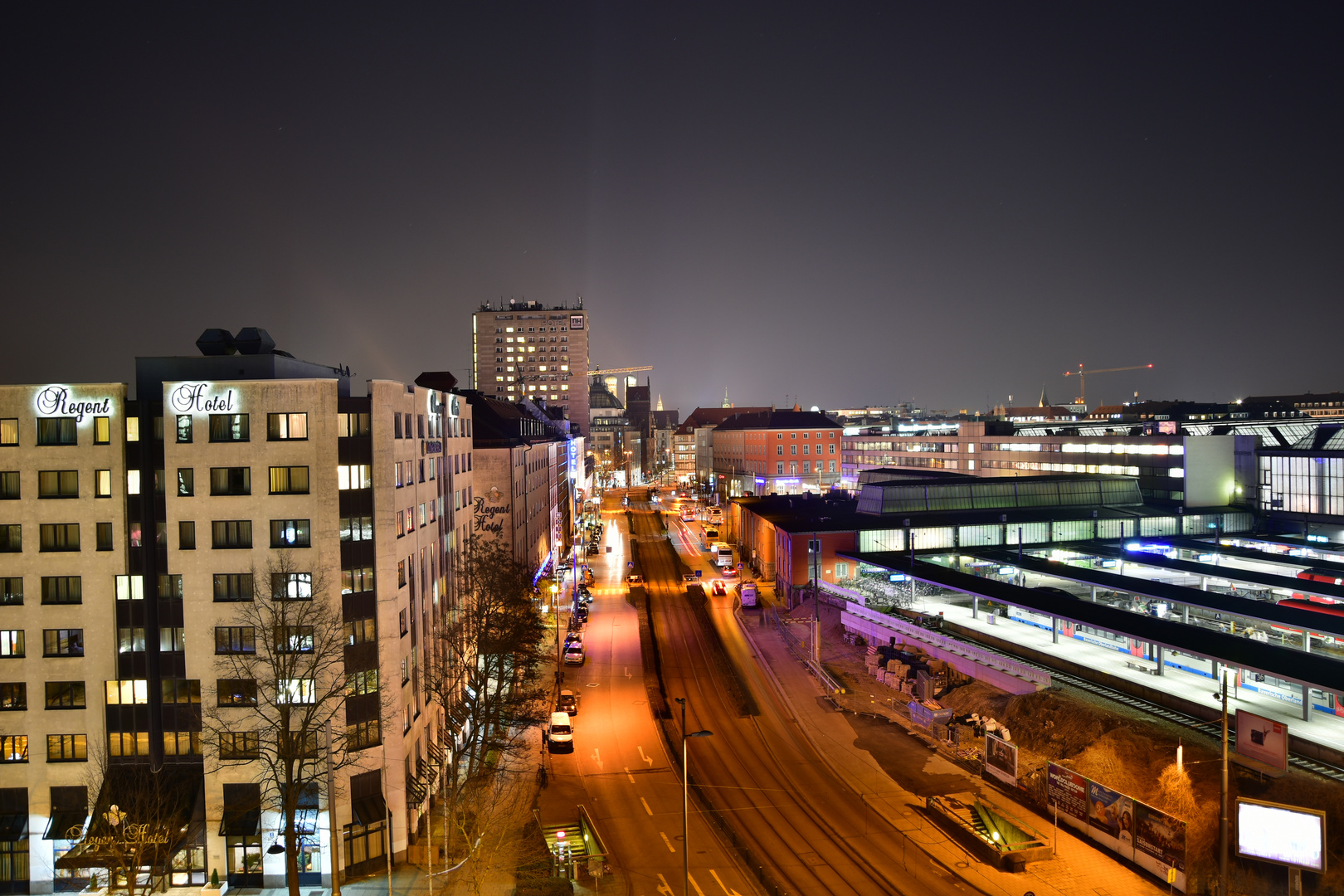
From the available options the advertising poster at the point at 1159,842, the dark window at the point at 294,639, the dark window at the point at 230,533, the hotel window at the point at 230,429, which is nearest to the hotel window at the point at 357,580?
the dark window at the point at 294,639

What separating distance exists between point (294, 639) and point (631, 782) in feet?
51.4

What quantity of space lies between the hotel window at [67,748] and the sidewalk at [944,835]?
1187 inches

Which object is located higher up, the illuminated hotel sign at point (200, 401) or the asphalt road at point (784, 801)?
the illuminated hotel sign at point (200, 401)

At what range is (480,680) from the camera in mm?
35281

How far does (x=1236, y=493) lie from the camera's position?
80.3 metres

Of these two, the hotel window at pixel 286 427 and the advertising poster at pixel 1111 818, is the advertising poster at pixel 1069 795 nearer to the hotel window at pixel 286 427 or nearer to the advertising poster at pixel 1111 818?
the advertising poster at pixel 1111 818

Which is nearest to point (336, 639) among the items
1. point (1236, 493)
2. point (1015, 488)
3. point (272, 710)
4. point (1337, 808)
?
point (272, 710)

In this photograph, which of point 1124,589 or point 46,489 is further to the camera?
point 1124,589

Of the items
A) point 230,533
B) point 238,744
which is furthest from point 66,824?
point 230,533

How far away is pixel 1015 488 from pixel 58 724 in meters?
77.3

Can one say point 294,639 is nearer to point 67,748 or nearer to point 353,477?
point 353,477

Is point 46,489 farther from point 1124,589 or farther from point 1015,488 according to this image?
point 1015,488

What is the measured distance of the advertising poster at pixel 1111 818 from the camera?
26719mm

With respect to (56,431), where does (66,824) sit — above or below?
below
